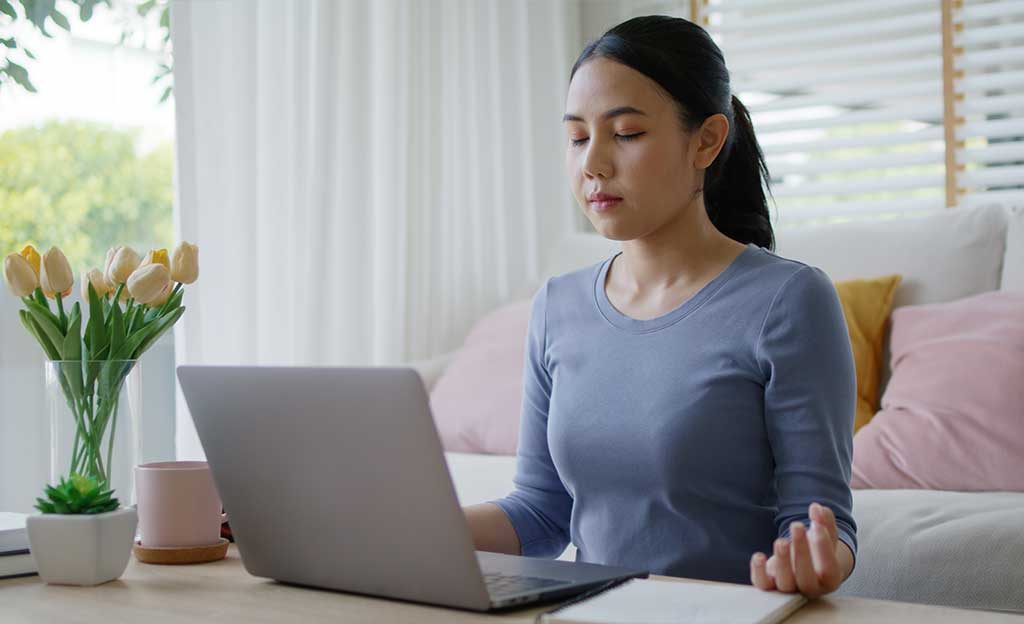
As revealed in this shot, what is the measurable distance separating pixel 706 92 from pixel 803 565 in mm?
622

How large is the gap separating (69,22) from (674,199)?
151 cm

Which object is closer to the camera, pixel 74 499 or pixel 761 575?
pixel 761 575

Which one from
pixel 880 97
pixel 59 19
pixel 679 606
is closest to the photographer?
pixel 679 606

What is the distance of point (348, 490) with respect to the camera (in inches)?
32.8

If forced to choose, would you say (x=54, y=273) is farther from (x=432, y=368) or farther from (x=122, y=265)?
(x=432, y=368)

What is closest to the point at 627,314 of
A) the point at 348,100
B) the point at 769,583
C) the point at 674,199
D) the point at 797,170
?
the point at 674,199

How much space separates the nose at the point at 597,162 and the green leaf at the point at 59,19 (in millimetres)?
1441

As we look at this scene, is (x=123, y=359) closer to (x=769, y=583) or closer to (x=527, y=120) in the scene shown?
(x=769, y=583)

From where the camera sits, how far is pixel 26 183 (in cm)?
216

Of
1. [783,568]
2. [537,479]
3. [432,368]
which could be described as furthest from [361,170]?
[783,568]

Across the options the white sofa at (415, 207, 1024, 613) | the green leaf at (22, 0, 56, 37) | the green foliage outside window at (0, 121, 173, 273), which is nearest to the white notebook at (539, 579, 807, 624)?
the white sofa at (415, 207, 1024, 613)

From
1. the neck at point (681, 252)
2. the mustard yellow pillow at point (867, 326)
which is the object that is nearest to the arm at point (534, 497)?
the neck at point (681, 252)

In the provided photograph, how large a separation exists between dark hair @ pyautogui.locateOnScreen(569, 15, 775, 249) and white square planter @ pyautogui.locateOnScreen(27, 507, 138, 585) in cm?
71

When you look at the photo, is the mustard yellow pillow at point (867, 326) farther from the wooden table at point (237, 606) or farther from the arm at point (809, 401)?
the wooden table at point (237, 606)
